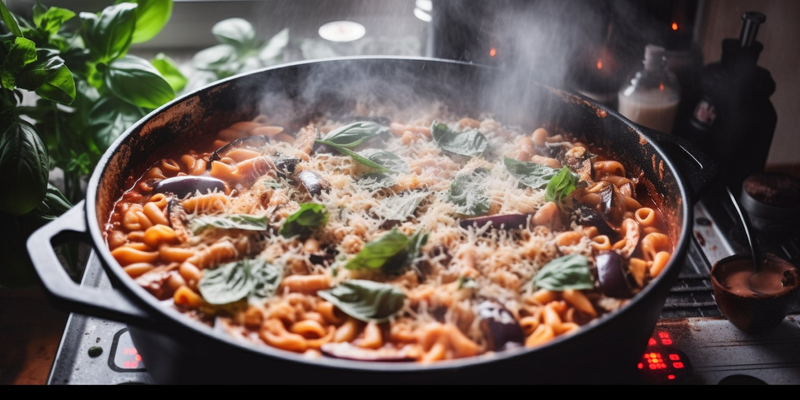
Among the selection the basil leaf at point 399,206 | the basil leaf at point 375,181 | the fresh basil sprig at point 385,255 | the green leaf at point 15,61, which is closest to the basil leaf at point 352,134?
the basil leaf at point 375,181

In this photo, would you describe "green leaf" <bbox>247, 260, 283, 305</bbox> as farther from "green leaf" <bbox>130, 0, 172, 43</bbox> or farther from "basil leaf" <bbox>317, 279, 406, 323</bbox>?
"green leaf" <bbox>130, 0, 172, 43</bbox>

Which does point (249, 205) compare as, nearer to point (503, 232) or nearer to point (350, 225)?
point (350, 225)

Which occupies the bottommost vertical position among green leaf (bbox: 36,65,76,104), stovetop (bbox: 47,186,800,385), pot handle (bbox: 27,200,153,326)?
stovetop (bbox: 47,186,800,385)

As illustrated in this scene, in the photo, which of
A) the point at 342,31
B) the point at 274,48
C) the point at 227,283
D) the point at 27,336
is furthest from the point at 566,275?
the point at 342,31

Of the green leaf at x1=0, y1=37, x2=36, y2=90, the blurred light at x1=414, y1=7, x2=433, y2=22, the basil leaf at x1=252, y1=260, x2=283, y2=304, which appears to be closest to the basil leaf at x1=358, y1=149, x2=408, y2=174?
the basil leaf at x1=252, y1=260, x2=283, y2=304

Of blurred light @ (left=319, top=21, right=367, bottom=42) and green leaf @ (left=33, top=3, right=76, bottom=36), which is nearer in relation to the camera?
green leaf @ (left=33, top=3, right=76, bottom=36)

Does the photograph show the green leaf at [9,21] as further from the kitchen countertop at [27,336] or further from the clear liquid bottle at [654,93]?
the clear liquid bottle at [654,93]

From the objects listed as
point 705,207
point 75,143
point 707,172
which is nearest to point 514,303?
point 707,172

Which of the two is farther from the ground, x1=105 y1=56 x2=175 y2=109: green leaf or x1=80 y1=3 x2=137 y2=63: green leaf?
x1=80 y1=3 x2=137 y2=63: green leaf
